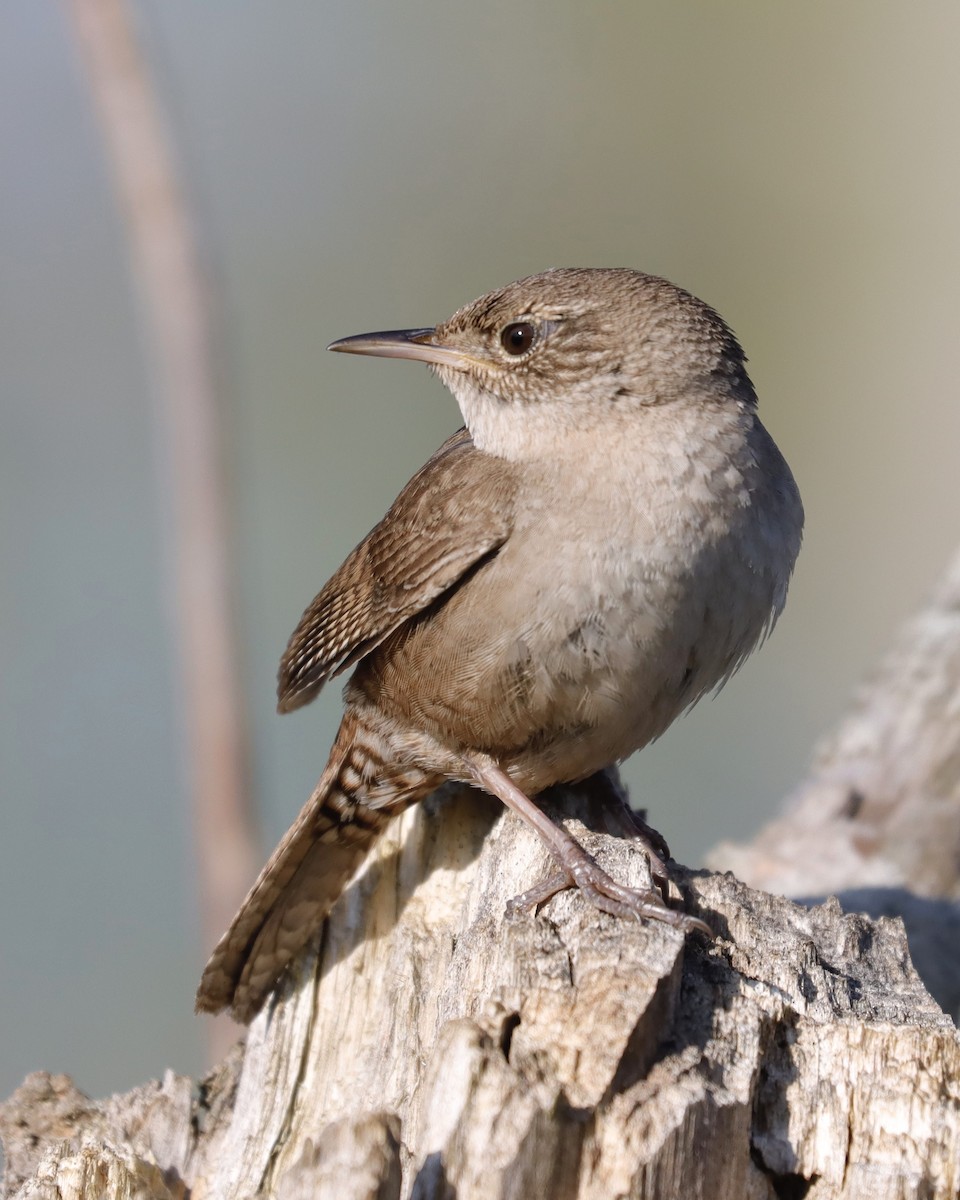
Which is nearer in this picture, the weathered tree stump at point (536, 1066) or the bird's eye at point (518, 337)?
the weathered tree stump at point (536, 1066)

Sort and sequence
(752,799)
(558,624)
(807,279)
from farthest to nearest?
1. (807,279)
2. (752,799)
3. (558,624)

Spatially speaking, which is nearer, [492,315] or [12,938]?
[492,315]

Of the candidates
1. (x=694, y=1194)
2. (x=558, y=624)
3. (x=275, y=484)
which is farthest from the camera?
(x=275, y=484)

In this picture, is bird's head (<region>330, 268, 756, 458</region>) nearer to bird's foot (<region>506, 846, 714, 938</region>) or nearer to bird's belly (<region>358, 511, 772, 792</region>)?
bird's belly (<region>358, 511, 772, 792</region>)

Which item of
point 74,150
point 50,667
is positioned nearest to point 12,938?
point 50,667

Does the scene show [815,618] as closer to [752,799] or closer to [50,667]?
[752,799]

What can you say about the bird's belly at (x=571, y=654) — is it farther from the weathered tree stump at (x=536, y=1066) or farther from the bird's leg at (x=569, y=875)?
the weathered tree stump at (x=536, y=1066)

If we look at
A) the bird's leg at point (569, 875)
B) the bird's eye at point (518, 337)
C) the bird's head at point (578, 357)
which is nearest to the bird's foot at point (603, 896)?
the bird's leg at point (569, 875)

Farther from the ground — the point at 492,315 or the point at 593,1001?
the point at 492,315
